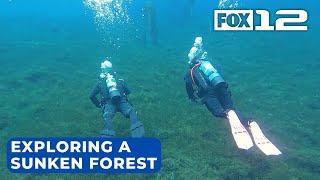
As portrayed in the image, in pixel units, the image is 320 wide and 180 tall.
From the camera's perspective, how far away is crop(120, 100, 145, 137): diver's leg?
10.3 meters

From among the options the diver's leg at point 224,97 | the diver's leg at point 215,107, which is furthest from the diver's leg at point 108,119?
the diver's leg at point 224,97

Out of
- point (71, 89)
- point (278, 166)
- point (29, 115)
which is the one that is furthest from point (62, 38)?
point (278, 166)

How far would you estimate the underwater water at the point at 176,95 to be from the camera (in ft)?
34.1

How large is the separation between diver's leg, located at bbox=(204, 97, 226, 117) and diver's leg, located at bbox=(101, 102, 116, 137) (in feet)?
8.79

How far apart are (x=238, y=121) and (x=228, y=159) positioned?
147 cm

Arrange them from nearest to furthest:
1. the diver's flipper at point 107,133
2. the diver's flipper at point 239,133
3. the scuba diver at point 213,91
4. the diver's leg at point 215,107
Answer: the diver's flipper at point 239,133, the scuba diver at point 213,91, the diver's leg at point 215,107, the diver's flipper at point 107,133

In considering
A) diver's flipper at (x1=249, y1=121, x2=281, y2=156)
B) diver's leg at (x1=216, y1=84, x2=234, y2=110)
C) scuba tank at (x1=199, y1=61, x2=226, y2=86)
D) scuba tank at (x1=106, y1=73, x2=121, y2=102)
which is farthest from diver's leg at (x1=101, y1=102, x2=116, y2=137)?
diver's flipper at (x1=249, y1=121, x2=281, y2=156)

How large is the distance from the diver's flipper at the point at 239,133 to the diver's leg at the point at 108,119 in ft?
10.5

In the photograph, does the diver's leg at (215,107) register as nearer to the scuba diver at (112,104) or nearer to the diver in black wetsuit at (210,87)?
the diver in black wetsuit at (210,87)

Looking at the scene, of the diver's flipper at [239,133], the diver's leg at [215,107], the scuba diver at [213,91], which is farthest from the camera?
the diver's leg at [215,107]

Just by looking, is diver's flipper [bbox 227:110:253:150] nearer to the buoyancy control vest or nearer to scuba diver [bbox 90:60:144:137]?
the buoyancy control vest

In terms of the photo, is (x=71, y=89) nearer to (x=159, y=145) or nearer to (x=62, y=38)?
(x=159, y=145)

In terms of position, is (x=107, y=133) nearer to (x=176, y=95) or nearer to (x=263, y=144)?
(x=263, y=144)

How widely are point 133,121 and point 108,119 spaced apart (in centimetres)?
70
